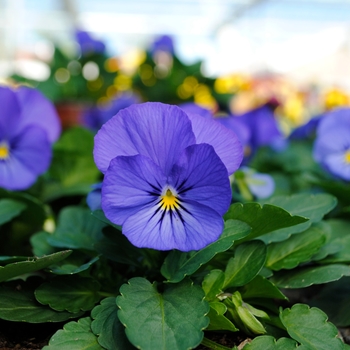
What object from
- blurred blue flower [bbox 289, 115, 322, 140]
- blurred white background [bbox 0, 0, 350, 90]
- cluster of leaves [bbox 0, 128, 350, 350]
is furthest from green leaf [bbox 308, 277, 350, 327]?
blurred white background [bbox 0, 0, 350, 90]

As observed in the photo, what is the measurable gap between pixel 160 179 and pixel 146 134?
0.19 feet

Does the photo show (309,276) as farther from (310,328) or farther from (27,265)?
(27,265)

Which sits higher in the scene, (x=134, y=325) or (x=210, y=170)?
(x=210, y=170)

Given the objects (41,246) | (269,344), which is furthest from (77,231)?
(269,344)

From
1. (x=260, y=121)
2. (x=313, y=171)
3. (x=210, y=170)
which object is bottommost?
(x=313, y=171)

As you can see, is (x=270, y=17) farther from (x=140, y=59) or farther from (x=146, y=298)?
(x=146, y=298)

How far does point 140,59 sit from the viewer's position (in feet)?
8.20

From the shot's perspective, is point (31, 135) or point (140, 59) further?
point (140, 59)

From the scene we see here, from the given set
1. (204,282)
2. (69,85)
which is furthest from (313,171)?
(69,85)

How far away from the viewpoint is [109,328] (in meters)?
0.58

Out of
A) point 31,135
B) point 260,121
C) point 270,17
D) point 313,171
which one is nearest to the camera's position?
point 31,135

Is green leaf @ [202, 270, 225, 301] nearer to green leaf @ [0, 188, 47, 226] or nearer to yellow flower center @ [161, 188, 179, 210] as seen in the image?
yellow flower center @ [161, 188, 179, 210]

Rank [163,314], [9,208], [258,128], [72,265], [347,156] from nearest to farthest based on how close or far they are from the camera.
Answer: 1. [163,314]
2. [72,265]
3. [9,208]
4. [347,156]
5. [258,128]

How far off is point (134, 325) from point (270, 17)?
10877 millimetres
